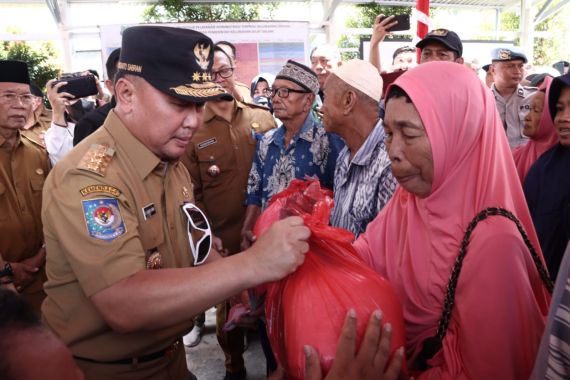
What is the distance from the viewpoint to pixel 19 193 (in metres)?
3.05

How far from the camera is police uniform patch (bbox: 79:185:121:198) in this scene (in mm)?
1343

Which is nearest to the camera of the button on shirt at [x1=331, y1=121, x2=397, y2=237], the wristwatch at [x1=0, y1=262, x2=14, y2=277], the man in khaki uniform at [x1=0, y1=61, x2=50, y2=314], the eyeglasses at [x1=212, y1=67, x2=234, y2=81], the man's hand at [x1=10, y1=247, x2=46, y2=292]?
the button on shirt at [x1=331, y1=121, x2=397, y2=237]

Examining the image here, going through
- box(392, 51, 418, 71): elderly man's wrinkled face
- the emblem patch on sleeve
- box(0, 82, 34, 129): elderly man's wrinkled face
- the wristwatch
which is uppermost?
box(392, 51, 418, 71): elderly man's wrinkled face

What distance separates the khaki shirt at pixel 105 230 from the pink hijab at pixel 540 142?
253 cm

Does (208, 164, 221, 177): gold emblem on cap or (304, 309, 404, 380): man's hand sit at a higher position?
(208, 164, 221, 177): gold emblem on cap

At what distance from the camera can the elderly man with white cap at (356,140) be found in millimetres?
2256

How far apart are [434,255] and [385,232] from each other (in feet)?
1.06

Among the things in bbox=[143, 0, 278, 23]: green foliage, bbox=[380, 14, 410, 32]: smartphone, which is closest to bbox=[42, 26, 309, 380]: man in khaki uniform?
bbox=[380, 14, 410, 32]: smartphone

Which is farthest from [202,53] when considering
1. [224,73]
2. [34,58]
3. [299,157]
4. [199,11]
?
[34,58]

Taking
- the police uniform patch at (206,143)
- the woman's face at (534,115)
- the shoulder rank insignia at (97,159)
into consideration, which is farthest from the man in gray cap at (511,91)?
the shoulder rank insignia at (97,159)

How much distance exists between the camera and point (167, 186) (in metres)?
1.73

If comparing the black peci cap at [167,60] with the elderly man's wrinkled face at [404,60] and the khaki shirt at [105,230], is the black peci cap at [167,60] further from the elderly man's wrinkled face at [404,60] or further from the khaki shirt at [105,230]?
the elderly man's wrinkled face at [404,60]

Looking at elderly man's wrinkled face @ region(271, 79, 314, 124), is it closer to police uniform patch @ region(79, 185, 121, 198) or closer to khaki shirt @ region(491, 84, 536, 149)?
police uniform patch @ region(79, 185, 121, 198)

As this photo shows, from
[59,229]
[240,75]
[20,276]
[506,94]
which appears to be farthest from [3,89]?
[506,94]
